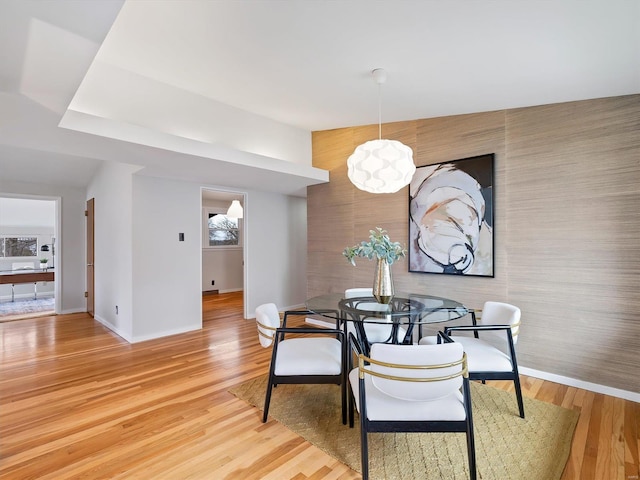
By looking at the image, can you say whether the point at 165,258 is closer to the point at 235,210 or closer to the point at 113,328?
the point at 113,328

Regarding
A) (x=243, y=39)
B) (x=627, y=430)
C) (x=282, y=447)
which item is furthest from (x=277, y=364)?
(x=627, y=430)

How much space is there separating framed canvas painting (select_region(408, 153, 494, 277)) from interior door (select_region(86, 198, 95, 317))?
5.16 meters

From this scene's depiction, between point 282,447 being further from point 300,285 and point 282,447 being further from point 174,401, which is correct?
point 300,285

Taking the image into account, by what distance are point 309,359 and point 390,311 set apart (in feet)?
2.08

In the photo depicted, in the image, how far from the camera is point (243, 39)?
2.08m

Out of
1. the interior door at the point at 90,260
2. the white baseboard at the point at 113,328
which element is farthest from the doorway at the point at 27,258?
the white baseboard at the point at 113,328

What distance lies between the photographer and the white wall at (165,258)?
3.99m

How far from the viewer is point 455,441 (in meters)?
1.95

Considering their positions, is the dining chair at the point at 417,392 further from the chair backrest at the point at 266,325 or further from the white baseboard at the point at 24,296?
the white baseboard at the point at 24,296

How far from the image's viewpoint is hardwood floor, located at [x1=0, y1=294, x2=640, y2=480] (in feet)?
5.68

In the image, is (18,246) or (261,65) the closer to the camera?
(261,65)

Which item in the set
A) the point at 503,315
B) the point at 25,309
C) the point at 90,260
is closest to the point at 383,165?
the point at 503,315

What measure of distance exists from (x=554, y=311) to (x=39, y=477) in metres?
3.70

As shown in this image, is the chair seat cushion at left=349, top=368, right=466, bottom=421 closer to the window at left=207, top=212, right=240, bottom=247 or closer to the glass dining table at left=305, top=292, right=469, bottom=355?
the glass dining table at left=305, top=292, right=469, bottom=355
